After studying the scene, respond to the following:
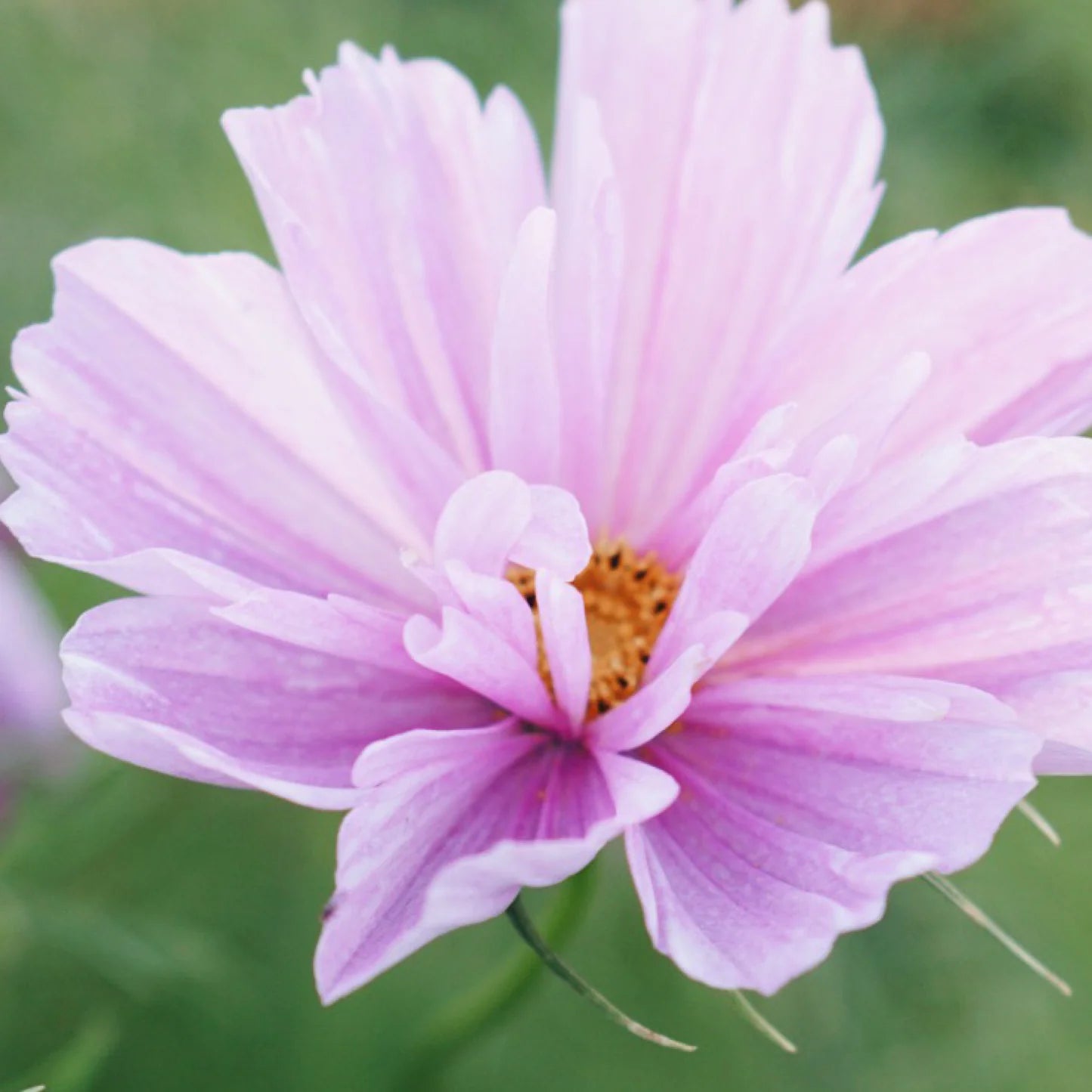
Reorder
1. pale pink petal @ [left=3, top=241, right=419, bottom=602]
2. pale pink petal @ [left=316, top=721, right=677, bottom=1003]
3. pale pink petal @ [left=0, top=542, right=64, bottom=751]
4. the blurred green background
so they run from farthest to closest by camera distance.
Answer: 1. the blurred green background
2. pale pink petal @ [left=0, top=542, right=64, bottom=751]
3. pale pink petal @ [left=3, top=241, right=419, bottom=602]
4. pale pink petal @ [left=316, top=721, right=677, bottom=1003]

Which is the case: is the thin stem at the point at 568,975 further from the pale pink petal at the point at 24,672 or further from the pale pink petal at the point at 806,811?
the pale pink petal at the point at 24,672

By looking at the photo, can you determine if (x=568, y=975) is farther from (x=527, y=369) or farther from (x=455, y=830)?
(x=527, y=369)

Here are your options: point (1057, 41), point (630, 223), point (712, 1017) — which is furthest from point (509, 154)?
point (1057, 41)

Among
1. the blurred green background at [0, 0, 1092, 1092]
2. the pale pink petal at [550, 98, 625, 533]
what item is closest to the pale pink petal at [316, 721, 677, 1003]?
the pale pink petal at [550, 98, 625, 533]

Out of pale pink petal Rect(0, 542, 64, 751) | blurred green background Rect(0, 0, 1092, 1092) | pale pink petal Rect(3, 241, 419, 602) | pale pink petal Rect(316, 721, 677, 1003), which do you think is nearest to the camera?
pale pink petal Rect(316, 721, 677, 1003)

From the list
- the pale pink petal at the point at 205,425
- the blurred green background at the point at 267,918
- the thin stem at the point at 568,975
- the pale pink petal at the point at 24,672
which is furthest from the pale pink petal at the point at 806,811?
the blurred green background at the point at 267,918

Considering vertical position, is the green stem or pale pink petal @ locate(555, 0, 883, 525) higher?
pale pink petal @ locate(555, 0, 883, 525)

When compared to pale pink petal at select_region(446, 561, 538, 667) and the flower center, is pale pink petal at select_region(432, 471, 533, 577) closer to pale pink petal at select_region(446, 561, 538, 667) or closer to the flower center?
pale pink petal at select_region(446, 561, 538, 667)
